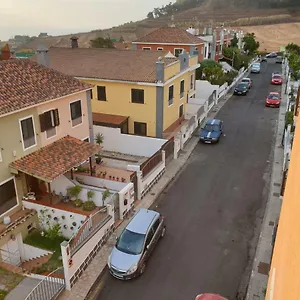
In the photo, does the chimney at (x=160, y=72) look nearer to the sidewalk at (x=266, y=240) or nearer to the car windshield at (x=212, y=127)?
the car windshield at (x=212, y=127)

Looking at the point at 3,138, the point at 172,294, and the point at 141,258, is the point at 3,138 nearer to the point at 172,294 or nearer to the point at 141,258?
the point at 141,258

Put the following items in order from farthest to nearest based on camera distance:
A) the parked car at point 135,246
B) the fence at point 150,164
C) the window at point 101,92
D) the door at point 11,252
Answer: the window at point 101,92
the fence at point 150,164
the door at point 11,252
the parked car at point 135,246

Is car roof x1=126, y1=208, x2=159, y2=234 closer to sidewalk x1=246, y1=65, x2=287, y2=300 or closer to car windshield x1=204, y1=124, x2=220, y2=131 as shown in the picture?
sidewalk x1=246, y1=65, x2=287, y2=300

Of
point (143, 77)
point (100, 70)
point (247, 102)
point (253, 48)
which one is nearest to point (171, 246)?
point (143, 77)

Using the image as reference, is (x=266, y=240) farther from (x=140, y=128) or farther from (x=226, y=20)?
(x=226, y=20)

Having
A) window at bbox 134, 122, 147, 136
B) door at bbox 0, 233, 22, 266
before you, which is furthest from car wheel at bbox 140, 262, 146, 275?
window at bbox 134, 122, 147, 136

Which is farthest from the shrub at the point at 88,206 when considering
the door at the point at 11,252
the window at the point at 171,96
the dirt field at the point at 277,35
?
the dirt field at the point at 277,35
